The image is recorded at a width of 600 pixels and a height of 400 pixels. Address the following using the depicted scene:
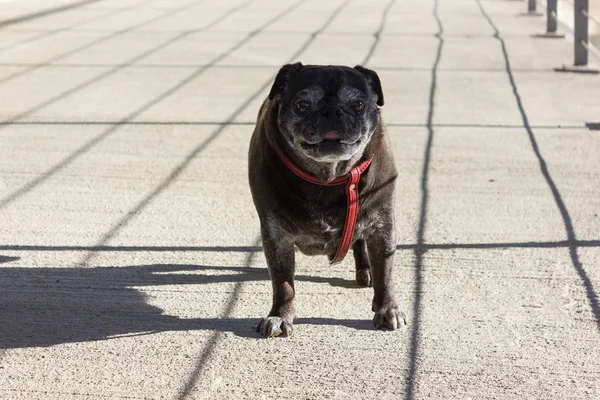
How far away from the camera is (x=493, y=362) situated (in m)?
3.46

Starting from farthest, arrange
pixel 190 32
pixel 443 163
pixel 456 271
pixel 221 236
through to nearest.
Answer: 1. pixel 190 32
2. pixel 443 163
3. pixel 221 236
4. pixel 456 271

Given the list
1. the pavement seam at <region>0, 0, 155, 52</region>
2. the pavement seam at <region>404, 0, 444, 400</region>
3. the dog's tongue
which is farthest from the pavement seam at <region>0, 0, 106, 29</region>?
the dog's tongue

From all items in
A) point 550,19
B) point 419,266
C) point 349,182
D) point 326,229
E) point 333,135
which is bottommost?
point 550,19

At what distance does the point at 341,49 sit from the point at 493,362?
7.12m

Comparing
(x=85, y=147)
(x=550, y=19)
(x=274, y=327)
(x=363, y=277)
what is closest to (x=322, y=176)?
(x=274, y=327)

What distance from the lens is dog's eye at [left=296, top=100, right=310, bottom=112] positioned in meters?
3.56

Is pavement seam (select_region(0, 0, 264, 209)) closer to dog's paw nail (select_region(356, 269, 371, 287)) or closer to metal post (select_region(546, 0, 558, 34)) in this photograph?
dog's paw nail (select_region(356, 269, 371, 287))

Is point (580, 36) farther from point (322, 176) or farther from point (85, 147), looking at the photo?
point (322, 176)

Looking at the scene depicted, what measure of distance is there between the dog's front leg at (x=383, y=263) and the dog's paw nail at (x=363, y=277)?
1.10ft

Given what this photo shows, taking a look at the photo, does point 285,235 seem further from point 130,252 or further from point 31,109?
point 31,109

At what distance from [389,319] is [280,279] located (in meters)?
0.42

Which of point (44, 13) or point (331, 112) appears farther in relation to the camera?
point (44, 13)

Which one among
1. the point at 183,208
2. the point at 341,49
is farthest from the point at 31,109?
the point at 341,49

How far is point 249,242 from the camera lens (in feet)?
15.5
